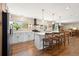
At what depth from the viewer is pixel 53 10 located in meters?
4.64

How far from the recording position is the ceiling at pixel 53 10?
3709mm

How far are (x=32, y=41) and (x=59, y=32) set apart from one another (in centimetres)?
125

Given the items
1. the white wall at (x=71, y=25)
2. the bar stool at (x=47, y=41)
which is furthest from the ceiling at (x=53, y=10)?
the bar stool at (x=47, y=41)

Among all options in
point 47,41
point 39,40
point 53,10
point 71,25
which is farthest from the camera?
point 39,40

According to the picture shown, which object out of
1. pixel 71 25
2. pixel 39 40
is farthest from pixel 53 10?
pixel 39 40

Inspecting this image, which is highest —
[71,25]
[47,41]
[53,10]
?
[53,10]

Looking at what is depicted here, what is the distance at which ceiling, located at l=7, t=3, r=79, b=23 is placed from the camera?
3.71m

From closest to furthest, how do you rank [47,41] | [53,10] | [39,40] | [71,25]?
[71,25]
[53,10]
[47,41]
[39,40]

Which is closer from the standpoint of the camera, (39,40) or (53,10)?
(53,10)

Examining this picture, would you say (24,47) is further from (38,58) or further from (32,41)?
(38,58)

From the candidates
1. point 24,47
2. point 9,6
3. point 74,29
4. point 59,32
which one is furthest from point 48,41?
point 9,6

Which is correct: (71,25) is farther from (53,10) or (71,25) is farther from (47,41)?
(47,41)

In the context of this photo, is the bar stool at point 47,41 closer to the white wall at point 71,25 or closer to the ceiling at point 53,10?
the ceiling at point 53,10

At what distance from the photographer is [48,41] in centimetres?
487
